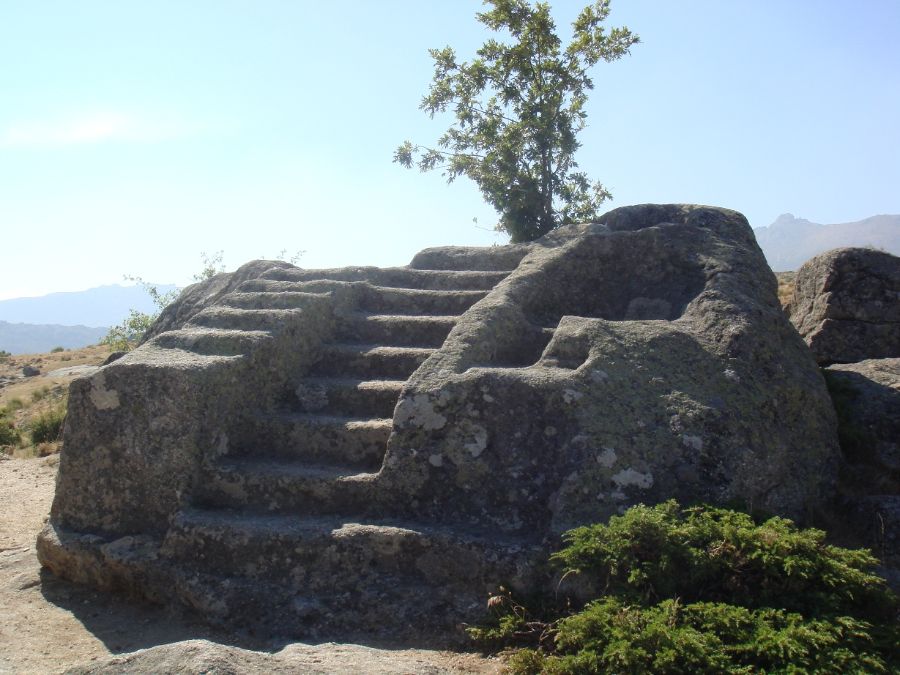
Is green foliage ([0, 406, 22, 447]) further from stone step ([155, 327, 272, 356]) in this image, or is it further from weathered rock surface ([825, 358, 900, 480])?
weathered rock surface ([825, 358, 900, 480])

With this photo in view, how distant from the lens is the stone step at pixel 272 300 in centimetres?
739

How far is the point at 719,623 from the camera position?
11.9ft

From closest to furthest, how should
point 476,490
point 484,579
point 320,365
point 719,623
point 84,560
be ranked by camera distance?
1. point 719,623
2. point 484,579
3. point 476,490
4. point 84,560
5. point 320,365

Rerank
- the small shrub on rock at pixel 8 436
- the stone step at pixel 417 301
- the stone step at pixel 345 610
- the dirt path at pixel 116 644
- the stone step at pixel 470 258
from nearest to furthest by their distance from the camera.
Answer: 1. the dirt path at pixel 116 644
2. the stone step at pixel 345 610
3. the stone step at pixel 417 301
4. the stone step at pixel 470 258
5. the small shrub on rock at pixel 8 436

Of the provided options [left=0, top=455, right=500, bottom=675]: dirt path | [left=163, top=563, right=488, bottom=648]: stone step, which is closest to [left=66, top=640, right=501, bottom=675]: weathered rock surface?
[left=0, top=455, right=500, bottom=675]: dirt path

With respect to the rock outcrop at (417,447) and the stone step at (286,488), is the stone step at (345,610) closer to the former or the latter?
the rock outcrop at (417,447)

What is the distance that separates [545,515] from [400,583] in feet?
Answer: 3.28

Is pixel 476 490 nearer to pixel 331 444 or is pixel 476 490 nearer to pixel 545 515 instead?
pixel 545 515

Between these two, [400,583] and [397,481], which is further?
[397,481]

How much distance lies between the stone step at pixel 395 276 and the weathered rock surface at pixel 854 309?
412 centimetres

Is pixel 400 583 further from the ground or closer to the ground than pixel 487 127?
closer to the ground

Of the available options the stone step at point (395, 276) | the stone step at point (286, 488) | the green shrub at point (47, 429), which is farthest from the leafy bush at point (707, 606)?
the green shrub at point (47, 429)

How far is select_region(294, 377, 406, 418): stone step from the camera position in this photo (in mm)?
6395

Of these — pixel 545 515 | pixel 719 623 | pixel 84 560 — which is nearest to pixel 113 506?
pixel 84 560
